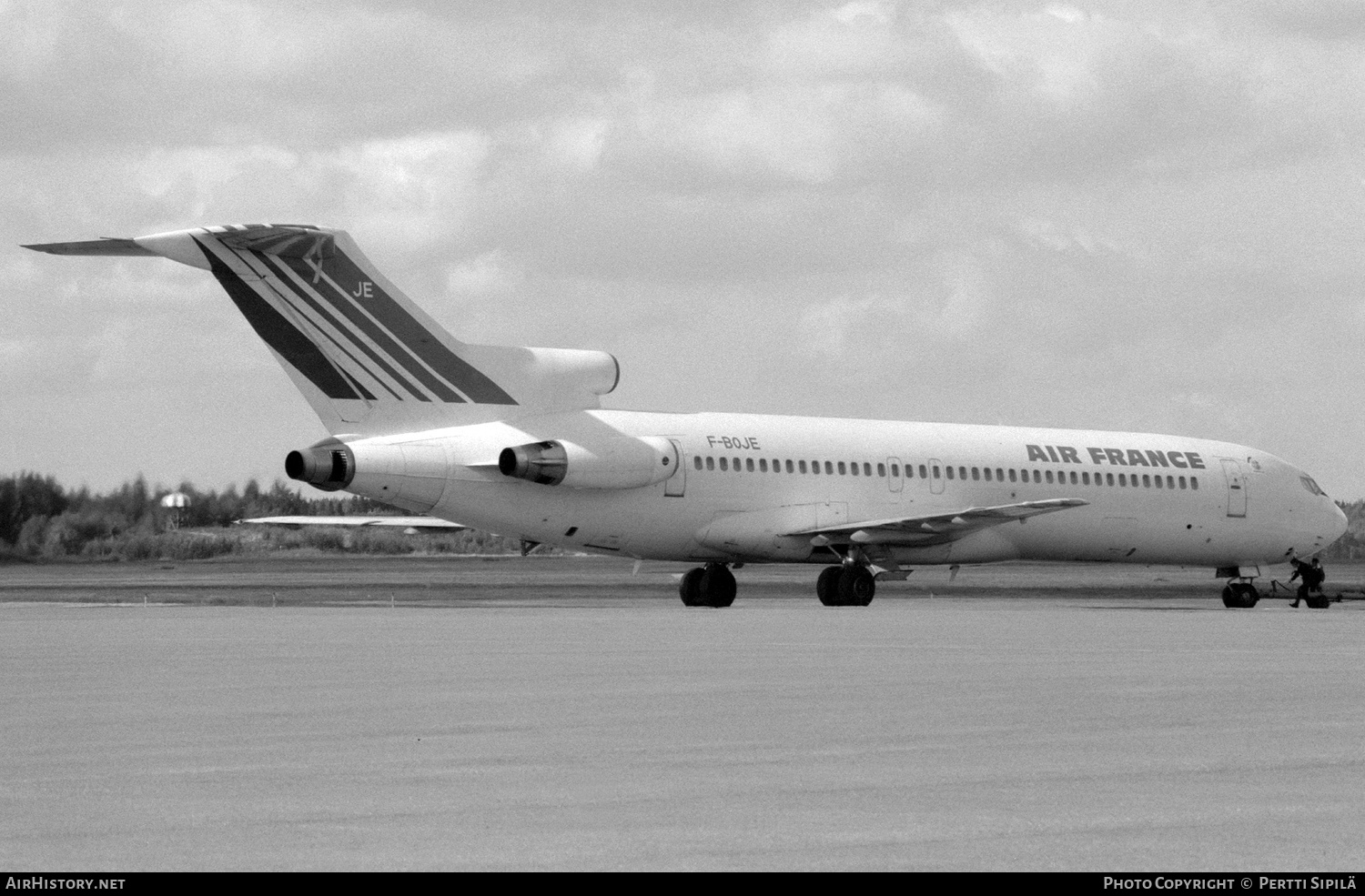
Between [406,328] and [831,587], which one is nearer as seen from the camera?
[406,328]

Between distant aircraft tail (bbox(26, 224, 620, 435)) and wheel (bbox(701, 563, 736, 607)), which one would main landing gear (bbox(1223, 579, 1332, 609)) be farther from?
distant aircraft tail (bbox(26, 224, 620, 435))

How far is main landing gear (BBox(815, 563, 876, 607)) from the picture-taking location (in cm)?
3825

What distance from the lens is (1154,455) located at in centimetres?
4375

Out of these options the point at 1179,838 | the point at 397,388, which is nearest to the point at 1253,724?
the point at 1179,838

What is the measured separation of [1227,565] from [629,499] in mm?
15553

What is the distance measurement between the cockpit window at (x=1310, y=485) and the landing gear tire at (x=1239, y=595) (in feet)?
13.9

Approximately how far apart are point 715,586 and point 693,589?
48 cm

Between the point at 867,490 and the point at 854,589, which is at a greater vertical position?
the point at 867,490

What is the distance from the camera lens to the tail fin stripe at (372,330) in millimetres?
34031

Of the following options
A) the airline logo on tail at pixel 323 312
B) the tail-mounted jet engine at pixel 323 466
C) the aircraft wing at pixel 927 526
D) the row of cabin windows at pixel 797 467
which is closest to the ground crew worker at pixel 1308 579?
the aircraft wing at pixel 927 526

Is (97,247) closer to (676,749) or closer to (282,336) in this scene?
(282,336)

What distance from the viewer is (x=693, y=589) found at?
132 ft

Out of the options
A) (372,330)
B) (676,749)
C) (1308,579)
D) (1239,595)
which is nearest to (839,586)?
(1239,595)

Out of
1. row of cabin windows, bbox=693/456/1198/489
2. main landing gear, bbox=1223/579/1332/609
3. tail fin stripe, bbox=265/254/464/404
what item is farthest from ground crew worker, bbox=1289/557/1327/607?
tail fin stripe, bbox=265/254/464/404
